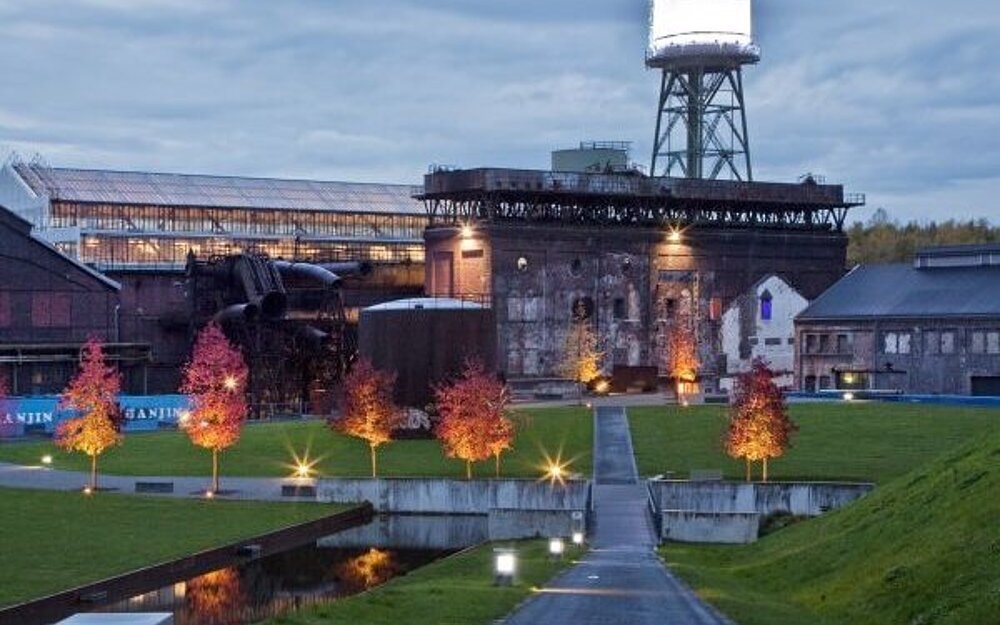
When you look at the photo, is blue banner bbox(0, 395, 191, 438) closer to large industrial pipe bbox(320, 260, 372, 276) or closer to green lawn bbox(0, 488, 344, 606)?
large industrial pipe bbox(320, 260, 372, 276)

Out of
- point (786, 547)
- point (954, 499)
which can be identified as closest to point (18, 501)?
point (786, 547)

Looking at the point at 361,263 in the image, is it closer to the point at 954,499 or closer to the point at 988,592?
the point at 954,499

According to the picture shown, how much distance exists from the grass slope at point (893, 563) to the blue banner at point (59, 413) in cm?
5323

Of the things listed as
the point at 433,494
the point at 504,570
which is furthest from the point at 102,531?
the point at 504,570

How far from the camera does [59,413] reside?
9462cm

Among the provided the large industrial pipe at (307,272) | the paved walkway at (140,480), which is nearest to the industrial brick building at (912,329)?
the large industrial pipe at (307,272)

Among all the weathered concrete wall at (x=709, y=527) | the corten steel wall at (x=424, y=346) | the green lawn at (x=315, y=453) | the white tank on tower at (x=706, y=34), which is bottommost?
the weathered concrete wall at (x=709, y=527)

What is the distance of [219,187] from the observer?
145 metres

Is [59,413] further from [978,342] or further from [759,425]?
[978,342]

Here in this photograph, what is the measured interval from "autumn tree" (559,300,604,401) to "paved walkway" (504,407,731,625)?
47.8 m

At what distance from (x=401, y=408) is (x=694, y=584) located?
51530mm

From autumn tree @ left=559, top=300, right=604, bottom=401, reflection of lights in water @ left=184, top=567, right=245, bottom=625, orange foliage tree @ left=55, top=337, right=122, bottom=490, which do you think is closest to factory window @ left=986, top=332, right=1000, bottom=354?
autumn tree @ left=559, top=300, right=604, bottom=401

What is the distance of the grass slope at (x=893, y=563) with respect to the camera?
101 feet

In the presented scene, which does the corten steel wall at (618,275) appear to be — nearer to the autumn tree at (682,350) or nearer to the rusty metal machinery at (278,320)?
the autumn tree at (682,350)
